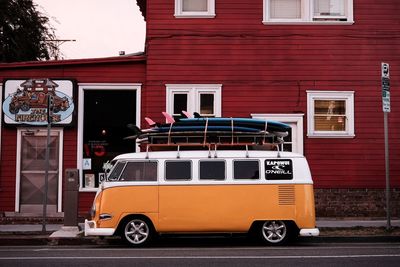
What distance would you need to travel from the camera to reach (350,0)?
19.0 meters

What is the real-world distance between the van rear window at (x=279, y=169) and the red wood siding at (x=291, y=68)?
17.0ft

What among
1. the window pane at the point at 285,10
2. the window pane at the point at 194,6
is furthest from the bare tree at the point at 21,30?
the window pane at the point at 285,10

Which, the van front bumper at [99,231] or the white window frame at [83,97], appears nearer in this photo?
the van front bumper at [99,231]

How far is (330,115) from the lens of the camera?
18.9 meters

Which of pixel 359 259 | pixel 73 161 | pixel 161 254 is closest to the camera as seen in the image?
pixel 359 259

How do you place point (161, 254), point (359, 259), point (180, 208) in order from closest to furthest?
point (359, 259)
point (161, 254)
point (180, 208)

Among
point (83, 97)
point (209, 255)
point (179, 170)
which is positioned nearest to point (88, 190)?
point (83, 97)

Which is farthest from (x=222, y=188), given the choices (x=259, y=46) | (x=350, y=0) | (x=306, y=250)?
(x=350, y=0)

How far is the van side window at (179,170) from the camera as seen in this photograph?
45.0 ft

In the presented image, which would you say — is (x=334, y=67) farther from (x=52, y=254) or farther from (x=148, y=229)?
(x=52, y=254)

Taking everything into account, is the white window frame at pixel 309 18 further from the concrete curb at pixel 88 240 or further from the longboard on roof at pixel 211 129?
the concrete curb at pixel 88 240

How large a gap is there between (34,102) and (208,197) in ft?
24.1

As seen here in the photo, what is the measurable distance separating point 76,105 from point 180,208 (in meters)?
6.52

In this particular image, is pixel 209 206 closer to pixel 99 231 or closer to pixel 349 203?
pixel 99 231
